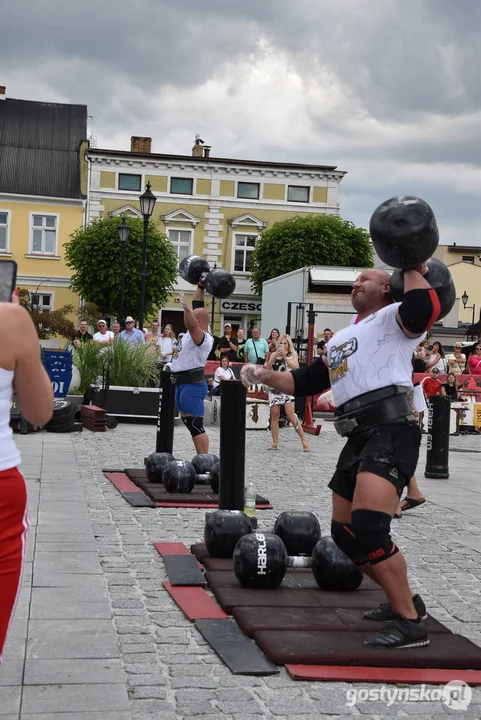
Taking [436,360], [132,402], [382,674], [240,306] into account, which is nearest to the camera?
[382,674]

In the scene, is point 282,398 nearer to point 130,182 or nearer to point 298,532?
point 298,532

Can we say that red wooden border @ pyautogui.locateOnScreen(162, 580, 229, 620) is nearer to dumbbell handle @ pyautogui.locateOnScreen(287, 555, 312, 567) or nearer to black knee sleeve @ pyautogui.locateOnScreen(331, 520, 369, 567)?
dumbbell handle @ pyautogui.locateOnScreen(287, 555, 312, 567)

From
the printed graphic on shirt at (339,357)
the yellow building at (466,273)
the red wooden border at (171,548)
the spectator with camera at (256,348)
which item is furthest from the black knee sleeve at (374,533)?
the yellow building at (466,273)

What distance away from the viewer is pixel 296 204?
Result: 57469mm

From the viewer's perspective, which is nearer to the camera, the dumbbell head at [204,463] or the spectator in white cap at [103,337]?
the dumbbell head at [204,463]

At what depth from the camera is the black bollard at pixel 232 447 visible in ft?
26.1

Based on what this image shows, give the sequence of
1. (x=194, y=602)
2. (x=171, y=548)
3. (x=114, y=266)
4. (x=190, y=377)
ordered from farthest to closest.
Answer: (x=114, y=266) → (x=190, y=377) → (x=171, y=548) → (x=194, y=602)

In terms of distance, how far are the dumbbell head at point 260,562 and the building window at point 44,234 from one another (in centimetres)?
4632

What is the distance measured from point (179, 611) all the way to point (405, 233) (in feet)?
8.30

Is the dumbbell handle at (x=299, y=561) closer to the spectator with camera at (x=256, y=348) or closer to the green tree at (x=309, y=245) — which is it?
the spectator with camera at (x=256, y=348)

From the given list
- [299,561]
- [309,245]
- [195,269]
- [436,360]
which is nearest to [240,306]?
[309,245]

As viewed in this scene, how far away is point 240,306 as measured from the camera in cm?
5681

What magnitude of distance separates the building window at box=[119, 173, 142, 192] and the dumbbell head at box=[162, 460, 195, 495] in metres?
46.5

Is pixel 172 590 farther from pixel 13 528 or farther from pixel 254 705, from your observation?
pixel 13 528
